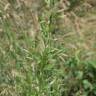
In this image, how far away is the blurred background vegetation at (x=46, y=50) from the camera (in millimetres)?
1697

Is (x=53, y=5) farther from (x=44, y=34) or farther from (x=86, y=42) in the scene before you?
(x=86, y=42)

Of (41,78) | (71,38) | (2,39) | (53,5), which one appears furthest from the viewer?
(71,38)

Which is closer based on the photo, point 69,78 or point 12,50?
point 12,50

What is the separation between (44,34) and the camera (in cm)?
164

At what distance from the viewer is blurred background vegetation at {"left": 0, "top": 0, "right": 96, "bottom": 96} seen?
1697 mm

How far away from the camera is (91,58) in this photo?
3.24 metres

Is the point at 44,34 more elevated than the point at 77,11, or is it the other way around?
the point at 44,34

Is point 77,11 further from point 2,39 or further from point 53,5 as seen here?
point 53,5

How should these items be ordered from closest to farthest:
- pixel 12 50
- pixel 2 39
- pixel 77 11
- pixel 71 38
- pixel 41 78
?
1. pixel 41 78
2. pixel 12 50
3. pixel 2 39
4. pixel 71 38
5. pixel 77 11

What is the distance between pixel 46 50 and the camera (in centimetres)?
166

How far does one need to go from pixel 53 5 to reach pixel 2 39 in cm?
123

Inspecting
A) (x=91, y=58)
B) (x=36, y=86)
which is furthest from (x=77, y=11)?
(x=36, y=86)

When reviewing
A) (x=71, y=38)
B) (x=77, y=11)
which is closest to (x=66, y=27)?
(x=71, y=38)


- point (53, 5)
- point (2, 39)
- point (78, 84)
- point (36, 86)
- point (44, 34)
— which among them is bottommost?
point (78, 84)
